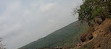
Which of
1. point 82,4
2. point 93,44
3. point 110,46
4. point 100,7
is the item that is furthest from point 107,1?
point 82,4

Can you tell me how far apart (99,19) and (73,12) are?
10368mm

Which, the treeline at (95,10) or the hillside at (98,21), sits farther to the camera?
the treeline at (95,10)

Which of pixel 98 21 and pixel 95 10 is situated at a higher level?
pixel 95 10

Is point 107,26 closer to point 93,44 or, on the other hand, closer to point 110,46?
point 93,44

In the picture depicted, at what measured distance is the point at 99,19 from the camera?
160 feet

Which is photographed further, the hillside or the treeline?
the treeline

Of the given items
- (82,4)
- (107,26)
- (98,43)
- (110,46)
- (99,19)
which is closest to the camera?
(110,46)

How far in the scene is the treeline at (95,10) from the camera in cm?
4197

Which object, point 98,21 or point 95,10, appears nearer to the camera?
point 95,10

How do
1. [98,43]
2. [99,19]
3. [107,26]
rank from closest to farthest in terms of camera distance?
1. [98,43]
2. [107,26]
3. [99,19]

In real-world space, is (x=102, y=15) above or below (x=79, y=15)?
below

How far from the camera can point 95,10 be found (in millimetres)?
45875

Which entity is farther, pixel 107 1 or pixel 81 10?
pixel 81 10

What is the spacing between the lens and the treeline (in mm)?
41969
